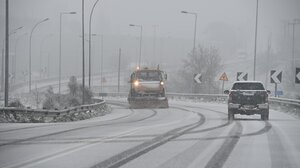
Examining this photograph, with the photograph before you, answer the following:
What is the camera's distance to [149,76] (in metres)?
40.7

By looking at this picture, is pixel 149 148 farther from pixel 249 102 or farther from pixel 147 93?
Result: pixel 147 93

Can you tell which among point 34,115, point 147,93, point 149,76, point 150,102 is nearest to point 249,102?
point 34,115

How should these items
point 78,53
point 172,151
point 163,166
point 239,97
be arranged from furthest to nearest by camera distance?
point 78,53 → point 239,97 → point 172,151 → point 163,166

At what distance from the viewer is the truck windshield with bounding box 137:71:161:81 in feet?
133

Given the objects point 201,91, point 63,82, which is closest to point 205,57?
point 201,91

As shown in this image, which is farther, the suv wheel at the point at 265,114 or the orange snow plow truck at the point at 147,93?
the orange snow plow truck at the point at 147,93

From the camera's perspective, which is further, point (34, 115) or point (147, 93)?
point (147, 93)

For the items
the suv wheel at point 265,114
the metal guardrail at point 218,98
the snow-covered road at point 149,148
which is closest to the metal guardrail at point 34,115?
the snow-covered road at point 149,148

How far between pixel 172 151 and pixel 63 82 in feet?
369

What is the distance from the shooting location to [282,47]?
14825 centimetres

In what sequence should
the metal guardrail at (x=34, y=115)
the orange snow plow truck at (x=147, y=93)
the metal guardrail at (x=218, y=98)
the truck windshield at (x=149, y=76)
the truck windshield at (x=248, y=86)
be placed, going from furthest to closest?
the truck windshield at (x=149, y=76), the orange snow plow truck at (x=147, y=93), the metal guardrail at (x=218, y=98), the truck windshield at (x=248, y=86), the metal guardrail at (x=34, y=115)

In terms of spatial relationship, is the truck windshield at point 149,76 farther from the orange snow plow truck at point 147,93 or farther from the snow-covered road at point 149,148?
the snow-covered road at point 149,148

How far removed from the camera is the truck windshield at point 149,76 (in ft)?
133

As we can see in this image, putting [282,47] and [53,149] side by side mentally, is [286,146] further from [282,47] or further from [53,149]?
[282,47]
